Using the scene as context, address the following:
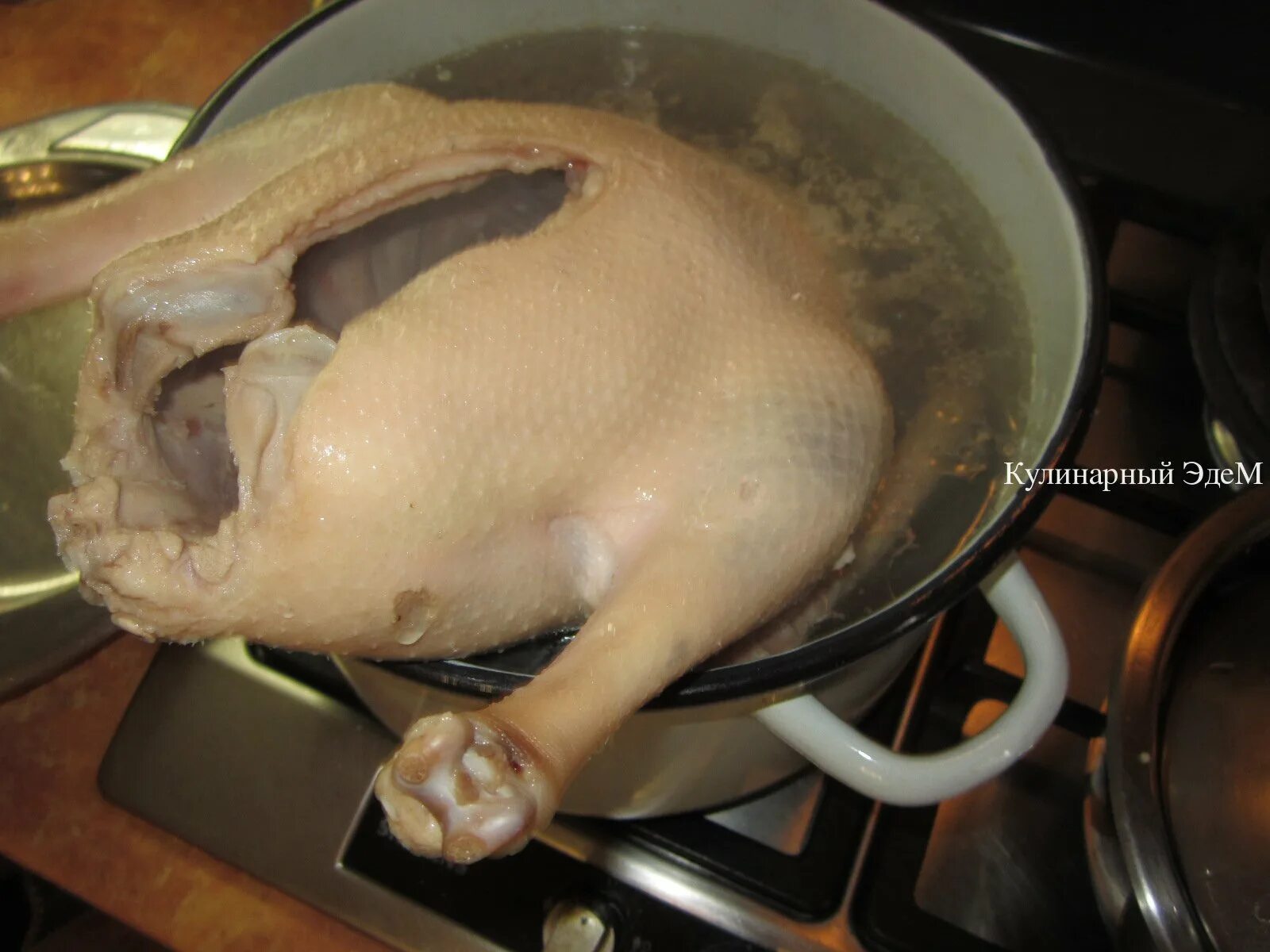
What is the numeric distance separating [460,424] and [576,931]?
359 mm

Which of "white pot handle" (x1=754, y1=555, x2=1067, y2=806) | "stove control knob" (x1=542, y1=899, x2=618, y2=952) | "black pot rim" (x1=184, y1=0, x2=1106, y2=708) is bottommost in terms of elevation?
"stove control knob" (x1=542, y1=899, x2=618, y2=952)

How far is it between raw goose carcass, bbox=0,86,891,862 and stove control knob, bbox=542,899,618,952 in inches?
9.4

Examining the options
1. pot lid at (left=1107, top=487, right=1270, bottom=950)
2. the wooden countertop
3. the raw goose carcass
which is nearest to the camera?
the raw goose carcass

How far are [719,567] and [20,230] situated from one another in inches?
16.3

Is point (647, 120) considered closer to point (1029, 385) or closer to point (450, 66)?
point (450, 66)

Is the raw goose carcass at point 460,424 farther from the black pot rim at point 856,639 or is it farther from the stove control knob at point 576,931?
the stove control knob at point 576,931

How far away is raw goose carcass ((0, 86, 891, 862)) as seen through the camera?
1.34 ft

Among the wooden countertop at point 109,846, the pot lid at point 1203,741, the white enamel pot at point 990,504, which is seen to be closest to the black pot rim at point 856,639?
the white enamel pot at point 990,504

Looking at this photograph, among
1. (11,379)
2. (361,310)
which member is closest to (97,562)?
(361,310)

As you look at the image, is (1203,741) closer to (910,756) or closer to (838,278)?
(910,756)

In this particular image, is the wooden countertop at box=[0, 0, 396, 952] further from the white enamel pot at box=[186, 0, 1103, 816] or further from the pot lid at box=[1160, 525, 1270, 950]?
the pot lid at box=[1160, 525, 1270, 950]

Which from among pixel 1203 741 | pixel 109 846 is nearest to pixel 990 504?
pixel 1203 741

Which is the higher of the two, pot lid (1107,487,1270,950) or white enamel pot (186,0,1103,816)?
white enamel pot (186,0,1103,816)

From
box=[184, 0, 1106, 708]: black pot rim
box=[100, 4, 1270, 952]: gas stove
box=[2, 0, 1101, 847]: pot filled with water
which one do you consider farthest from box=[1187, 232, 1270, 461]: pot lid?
box=[184, 0, 1106, 708]: black pot rim
